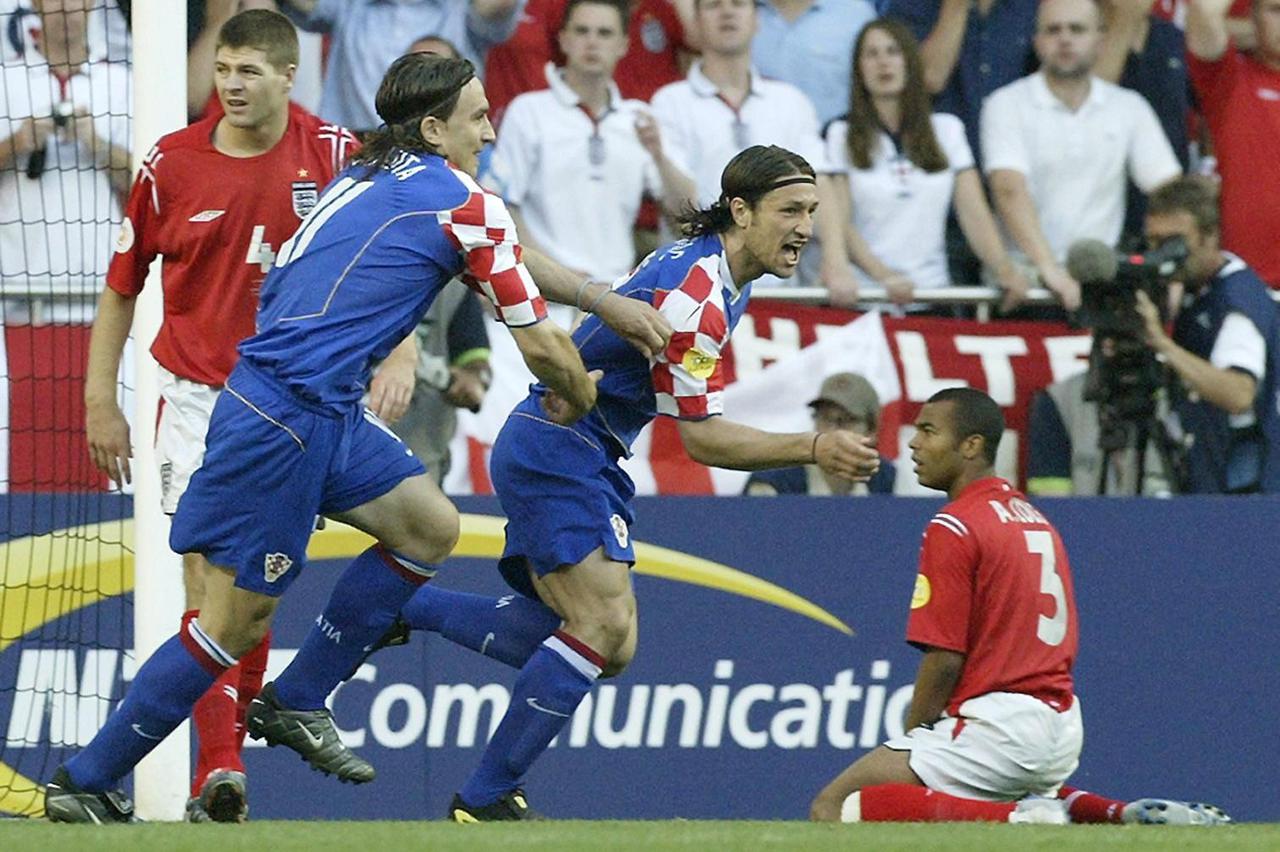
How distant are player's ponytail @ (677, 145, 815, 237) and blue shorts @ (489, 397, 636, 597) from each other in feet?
2.46

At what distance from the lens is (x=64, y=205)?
9.57 meters

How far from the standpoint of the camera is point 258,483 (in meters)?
6.00

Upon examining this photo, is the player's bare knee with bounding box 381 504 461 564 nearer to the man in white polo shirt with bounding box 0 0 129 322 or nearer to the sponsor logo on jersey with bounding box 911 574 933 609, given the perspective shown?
the sponsor logo on jersey with bounding box 911 574 933 609

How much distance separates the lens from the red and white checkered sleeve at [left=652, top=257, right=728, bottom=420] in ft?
21.6

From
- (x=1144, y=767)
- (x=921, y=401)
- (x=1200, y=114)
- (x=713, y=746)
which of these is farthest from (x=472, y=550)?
(x=1200, y=114)

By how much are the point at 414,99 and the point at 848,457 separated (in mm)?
1516

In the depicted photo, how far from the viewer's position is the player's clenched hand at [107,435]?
695 centimetres

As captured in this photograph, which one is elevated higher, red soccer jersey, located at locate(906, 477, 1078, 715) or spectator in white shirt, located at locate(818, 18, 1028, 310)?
spectator in white shirt, located at locate(818, 18, 1028, 310)

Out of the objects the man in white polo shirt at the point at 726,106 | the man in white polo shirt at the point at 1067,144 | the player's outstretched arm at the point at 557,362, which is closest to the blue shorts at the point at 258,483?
the player's outstretched arm at the point at 557,362

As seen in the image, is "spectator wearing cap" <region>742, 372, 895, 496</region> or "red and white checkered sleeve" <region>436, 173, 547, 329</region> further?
"spectator wearing cap" <region>742, 372, 895, 496</region>

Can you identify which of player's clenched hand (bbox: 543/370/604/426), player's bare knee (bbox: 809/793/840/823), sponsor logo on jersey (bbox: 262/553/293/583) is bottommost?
player's bare knee (bbox: 809/793/840/823)

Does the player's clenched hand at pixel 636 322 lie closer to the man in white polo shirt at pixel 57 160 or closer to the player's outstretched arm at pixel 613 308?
the player's outstretched arm at pixel 613 308

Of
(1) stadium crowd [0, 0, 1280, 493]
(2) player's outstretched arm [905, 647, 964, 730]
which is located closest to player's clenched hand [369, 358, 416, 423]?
(2) player's outstretched arm [905, 647, 964, 730]

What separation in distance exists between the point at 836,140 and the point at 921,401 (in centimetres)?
132
